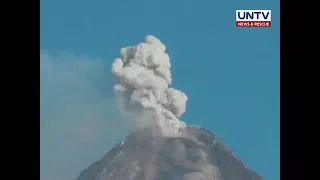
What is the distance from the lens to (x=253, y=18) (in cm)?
674

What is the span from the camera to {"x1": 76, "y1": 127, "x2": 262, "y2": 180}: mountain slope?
22.2ft

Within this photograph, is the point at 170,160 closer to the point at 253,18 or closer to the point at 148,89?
the point at 148,89

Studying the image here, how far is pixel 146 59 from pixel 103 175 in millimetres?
1322

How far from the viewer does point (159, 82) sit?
22.4 feet

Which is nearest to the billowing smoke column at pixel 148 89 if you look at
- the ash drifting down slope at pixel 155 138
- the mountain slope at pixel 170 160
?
the ash drifting down slope at pixel 155 138

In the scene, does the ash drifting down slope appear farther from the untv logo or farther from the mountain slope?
the untv logo

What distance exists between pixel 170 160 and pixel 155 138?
0.93 feet

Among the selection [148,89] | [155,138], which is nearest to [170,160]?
[155,138]

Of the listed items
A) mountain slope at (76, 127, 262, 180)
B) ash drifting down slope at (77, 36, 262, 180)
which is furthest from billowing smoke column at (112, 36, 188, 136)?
mountain slope at (76, 127, 262, 180)

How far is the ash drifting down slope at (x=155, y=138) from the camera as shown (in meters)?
6.79

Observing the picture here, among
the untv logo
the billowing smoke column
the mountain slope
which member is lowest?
the mountain slope
